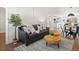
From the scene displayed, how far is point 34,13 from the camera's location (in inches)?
87.5

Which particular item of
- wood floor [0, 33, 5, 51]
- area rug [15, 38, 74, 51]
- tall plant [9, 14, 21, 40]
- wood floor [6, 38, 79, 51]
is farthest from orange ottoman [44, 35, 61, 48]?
wood floor [0, 33, 5, 51]

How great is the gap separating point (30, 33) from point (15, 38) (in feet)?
0.80

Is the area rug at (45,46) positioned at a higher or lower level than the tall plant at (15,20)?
lower

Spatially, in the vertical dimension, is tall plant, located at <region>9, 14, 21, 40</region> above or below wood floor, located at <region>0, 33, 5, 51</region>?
above

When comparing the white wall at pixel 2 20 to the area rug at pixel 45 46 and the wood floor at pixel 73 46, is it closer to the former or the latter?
the wood floor at pixel 73 46

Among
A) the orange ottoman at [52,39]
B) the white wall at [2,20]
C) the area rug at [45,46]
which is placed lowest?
the area rug at [45,46]

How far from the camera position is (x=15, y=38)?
220 cm

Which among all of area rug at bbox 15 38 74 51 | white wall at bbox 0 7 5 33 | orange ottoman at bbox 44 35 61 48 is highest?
white wall at bbox 0 7 5 33

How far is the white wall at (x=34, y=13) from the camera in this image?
221 cm

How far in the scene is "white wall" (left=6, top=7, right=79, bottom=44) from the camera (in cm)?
221

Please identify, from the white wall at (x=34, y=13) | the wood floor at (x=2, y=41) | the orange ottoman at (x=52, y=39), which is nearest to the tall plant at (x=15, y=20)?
the white wall at (x=34, y=13)

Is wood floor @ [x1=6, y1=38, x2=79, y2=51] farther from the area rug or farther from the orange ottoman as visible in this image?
the orange ottoman

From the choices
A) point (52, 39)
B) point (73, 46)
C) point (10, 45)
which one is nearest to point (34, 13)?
point (52, 39)

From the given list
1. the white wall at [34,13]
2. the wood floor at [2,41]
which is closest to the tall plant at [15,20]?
the white wall at [34,13]
